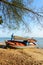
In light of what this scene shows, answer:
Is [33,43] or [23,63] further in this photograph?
[33,43]

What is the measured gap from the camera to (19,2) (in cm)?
902

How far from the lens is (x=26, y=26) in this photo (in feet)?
30.0

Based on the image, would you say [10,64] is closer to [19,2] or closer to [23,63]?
[23,63]

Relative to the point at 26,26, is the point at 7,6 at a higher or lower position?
higher

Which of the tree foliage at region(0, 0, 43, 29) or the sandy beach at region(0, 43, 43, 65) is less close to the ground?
the tree foliage at region(0, 0, 43, 29)

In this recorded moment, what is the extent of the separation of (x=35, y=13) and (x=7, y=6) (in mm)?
1318

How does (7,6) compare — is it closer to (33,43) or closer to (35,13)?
(35,13)

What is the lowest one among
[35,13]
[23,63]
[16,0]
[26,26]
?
[23,63]

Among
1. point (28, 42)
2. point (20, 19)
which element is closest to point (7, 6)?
point (20, 19)

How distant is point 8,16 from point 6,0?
2.40 ft

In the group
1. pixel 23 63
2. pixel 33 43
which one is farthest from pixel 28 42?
pixel 23 63

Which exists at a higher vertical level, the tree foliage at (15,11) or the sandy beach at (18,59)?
the tree foliage at (15,11)

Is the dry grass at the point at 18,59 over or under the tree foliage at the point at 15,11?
under

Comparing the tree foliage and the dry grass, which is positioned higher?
the tree foliage
